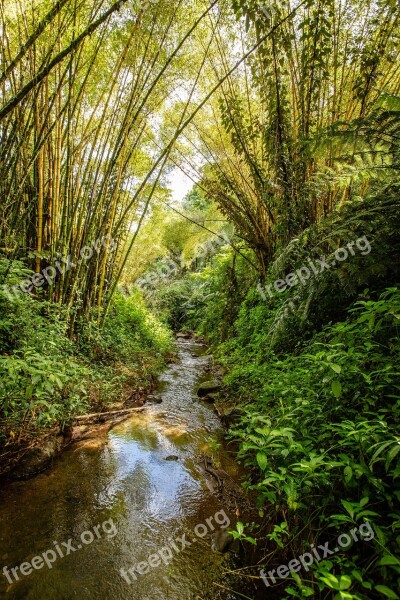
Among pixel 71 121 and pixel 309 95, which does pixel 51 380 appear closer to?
pixel 71 121

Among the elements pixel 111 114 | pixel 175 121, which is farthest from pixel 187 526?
pixel 175 121

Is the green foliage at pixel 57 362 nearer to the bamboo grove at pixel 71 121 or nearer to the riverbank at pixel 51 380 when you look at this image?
the riverbank at pixel 51 380

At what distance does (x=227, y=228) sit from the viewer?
652 cm

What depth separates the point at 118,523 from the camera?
1807mm

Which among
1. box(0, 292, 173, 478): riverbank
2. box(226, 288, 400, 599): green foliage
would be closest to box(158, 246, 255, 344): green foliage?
box(0, 292, 173, 478): riverbank

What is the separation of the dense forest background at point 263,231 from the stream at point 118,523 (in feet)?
1.06

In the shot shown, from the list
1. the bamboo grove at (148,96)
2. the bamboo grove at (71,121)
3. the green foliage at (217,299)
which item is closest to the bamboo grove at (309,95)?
the bamboo grove at (148,96)

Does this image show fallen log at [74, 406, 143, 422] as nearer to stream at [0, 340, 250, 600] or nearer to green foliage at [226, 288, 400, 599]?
stream at [0, 340, 250, 600]

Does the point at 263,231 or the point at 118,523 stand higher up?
the point at 263,231

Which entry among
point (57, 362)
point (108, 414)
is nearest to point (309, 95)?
point (57, 362)

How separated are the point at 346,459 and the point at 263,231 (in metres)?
3.76

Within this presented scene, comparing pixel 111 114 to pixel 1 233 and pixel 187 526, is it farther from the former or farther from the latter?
pixel 187 526

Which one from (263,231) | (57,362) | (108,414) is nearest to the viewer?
(57,362)

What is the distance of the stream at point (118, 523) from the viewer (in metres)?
1.43
